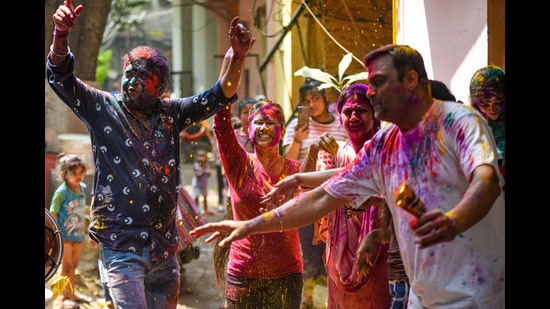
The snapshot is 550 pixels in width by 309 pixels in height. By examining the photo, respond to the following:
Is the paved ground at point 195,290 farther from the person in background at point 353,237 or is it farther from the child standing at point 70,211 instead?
the person in background at point 353,237

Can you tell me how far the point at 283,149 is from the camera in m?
8.12

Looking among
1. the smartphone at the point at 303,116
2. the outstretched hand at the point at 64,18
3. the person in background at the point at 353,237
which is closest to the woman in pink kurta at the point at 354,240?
the person in background at the point at 353,237

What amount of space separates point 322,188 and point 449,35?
2898 mm

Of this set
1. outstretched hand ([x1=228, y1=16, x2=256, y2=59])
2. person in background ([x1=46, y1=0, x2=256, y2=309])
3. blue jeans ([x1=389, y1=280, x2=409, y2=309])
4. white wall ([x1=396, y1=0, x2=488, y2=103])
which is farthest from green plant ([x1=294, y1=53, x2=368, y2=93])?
blue jeans ([x1=389, y1=280, x2=409, y2=309])

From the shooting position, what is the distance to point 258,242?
594cm

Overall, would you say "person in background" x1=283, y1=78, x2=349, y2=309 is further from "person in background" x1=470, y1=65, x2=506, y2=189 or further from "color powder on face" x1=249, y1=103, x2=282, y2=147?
"person in background" x1=470, y1=65, x2=506, y2=189

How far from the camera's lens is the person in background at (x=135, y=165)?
5.05 metres

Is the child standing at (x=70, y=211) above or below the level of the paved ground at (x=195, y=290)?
above

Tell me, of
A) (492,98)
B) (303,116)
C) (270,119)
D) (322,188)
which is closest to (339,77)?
(303,116)

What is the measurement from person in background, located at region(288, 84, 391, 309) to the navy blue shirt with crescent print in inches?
39.9

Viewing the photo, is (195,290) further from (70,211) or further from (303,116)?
(303,116)

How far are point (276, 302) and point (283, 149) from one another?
236cm

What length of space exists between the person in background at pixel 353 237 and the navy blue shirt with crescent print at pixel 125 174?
1012 mm

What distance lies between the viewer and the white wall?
20.9 ft
